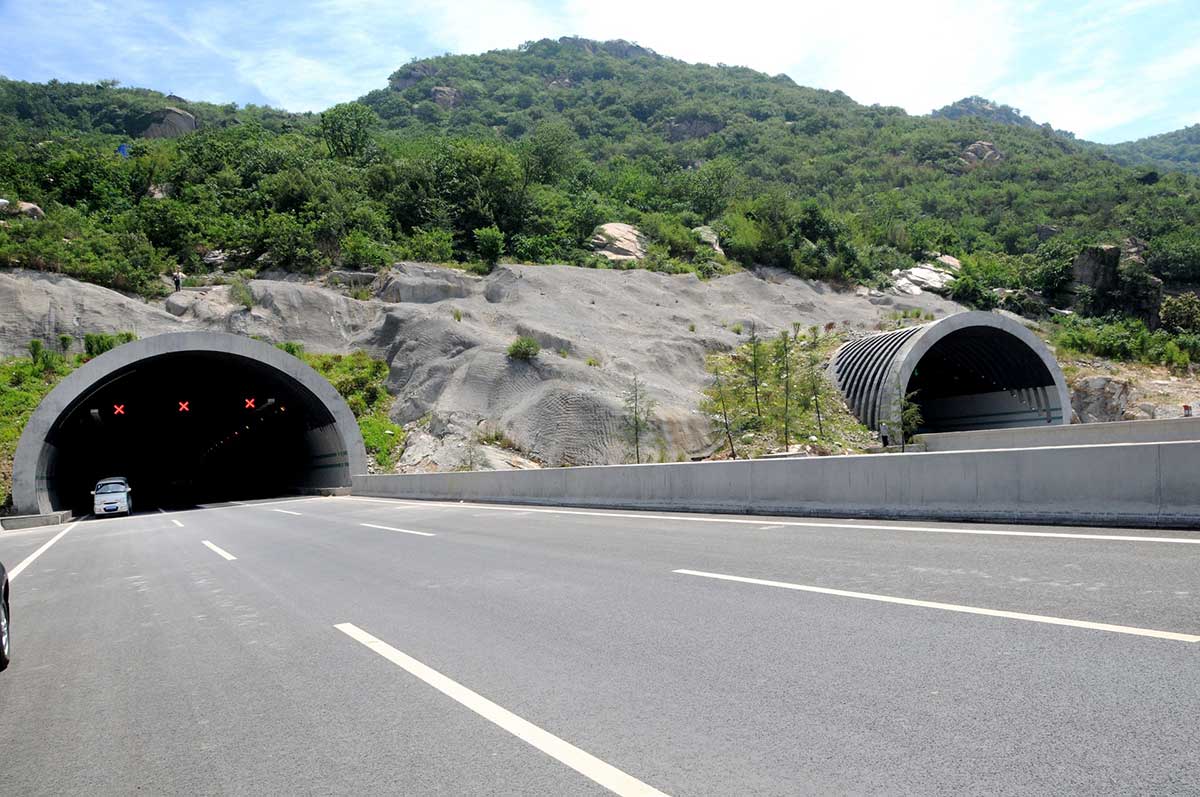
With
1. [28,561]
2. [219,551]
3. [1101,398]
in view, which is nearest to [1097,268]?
[1101,398]

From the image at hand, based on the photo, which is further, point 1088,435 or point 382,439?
point 382,439

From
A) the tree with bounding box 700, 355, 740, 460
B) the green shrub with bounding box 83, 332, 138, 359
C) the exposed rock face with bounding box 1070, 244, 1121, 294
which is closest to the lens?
the tree with bounding box 700, 355, 740, 460

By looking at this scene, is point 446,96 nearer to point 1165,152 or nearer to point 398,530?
point 398,530

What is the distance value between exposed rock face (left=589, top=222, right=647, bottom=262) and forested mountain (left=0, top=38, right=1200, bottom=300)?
1159 millimetres

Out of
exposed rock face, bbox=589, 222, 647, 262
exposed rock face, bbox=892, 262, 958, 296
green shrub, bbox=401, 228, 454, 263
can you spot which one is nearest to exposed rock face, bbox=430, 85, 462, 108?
exposed rock face, bbox=589, 222, 647, 262

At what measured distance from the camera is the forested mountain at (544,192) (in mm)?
54688

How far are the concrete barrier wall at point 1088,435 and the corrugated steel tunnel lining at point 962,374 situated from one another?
4.24m

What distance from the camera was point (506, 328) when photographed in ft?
155

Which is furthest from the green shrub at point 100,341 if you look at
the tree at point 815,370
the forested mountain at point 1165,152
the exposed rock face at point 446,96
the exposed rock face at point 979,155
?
the forested mountain at point 1165,152

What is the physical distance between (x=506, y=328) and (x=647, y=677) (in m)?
43.1

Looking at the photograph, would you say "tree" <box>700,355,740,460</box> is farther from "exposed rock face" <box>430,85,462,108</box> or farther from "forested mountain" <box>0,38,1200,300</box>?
"exposed rock face" <box>430,85,462,108</box>

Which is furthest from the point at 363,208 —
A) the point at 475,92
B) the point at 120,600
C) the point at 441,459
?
the point at 475,92

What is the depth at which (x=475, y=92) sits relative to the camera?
512 feet

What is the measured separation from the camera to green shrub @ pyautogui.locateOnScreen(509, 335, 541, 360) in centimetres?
4231
